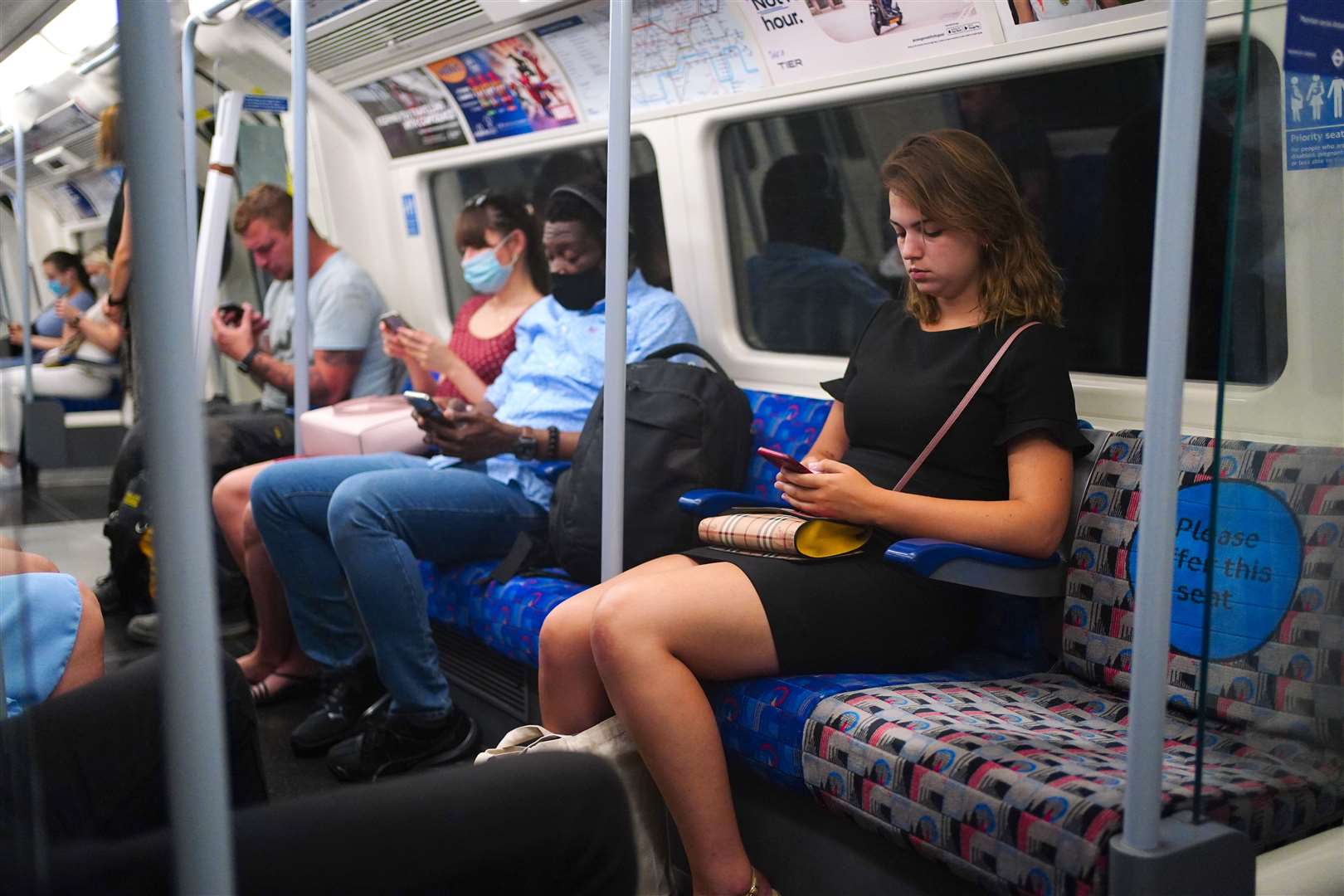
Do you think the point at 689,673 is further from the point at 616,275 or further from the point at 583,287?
the point at 583,287

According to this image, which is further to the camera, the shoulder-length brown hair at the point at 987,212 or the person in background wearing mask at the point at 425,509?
the person in background wearing mask at the point at 425,509

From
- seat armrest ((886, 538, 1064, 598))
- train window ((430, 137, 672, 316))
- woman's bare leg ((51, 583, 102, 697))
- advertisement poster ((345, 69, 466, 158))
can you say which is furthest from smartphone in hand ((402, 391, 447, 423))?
woman's bare leg ((51, 583, 102, 697))

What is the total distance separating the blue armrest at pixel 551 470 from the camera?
3.49 meters

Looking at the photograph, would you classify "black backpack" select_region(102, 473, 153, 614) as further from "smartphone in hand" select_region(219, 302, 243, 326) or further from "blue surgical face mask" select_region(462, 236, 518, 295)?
"smartphone in hand" select_region(219, 302, 243, 326)

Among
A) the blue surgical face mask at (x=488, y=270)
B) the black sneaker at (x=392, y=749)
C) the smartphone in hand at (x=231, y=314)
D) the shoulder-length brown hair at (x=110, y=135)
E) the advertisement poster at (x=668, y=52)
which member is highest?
the advertisement poster at (x=668, y=52)

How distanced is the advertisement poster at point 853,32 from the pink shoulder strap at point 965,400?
0.85 meters

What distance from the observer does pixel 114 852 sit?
97 centimetres

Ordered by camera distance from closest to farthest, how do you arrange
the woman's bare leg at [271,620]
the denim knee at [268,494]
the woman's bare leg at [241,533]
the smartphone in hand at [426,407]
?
the smartphone in hand at [426,407] → the denim knee at [268,494] → the woman's bare leg at [271,620] → the woman's bare leg at [241,533]

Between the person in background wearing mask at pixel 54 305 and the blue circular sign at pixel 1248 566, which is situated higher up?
the person in background wearing mask at pixel 54 305

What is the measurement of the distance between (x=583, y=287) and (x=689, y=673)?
179cm

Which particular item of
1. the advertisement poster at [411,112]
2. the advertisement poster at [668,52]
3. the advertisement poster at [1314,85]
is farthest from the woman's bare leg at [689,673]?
the advertisement poster at [411,112]

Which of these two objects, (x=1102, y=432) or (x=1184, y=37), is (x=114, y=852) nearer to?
(x=1184, y=37)

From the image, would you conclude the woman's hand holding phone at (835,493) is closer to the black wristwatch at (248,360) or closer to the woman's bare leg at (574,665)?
the woman's bare leg at (574,665)

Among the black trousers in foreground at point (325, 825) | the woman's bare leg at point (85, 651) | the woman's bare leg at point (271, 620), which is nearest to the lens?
the black trousers in foreground at point (325, 825)
